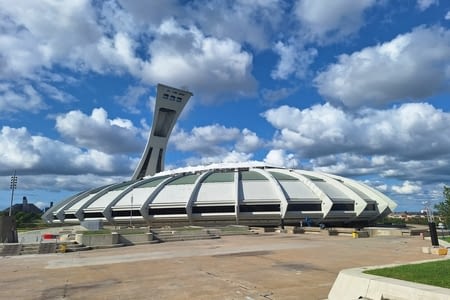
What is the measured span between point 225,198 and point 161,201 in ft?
29.5

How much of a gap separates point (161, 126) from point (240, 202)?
38.3m

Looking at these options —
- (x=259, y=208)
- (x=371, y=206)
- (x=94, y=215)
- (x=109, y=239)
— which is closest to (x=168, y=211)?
(x=94, y=215)

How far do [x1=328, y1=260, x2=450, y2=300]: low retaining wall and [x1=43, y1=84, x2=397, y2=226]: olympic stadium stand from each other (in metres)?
40.9

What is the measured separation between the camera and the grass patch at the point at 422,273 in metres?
8.21

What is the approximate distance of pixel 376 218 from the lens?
56.7 m

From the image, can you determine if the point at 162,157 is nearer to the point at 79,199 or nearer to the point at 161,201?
the point at 79,199

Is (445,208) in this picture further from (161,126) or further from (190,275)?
(161,126)

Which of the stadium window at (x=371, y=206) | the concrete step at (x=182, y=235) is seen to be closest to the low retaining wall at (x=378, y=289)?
the concrete step at (x=182, y=235)

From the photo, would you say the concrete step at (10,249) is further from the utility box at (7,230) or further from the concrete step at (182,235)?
the concrete step at (182,235)

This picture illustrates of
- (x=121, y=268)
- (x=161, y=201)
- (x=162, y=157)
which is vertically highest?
(x=162, y=157)

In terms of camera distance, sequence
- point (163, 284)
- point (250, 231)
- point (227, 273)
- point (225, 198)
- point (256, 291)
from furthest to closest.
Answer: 1. point (225, 198)
2. point (250, 231)
3. point (227, 273)
4. point (163, 284)
5. point (256, 291)

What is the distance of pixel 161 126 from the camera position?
8412 cm

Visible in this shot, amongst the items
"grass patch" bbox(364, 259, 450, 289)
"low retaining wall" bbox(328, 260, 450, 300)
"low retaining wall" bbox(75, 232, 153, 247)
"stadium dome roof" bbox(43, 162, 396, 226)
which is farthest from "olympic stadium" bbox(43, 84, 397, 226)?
"low retaining wall" bbox(328, 260, 450, 300)

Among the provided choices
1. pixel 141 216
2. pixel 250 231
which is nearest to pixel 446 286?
pixel 250 231
